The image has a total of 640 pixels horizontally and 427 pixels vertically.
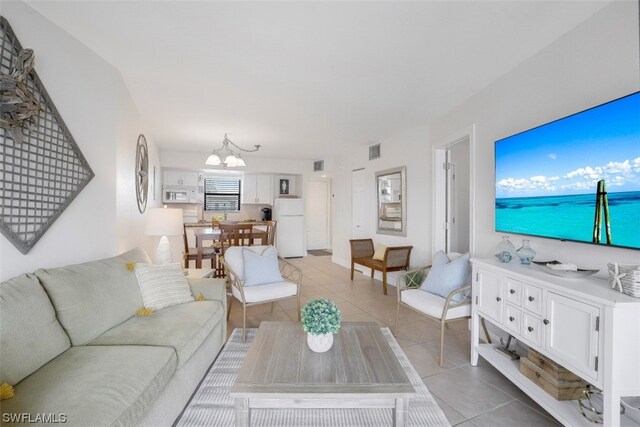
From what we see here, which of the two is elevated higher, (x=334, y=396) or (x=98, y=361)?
(x=98, y=361)

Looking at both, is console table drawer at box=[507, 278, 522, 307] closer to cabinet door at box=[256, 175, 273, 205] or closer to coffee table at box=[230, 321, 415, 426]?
coffee table at box=[230, 321, 415, 426]

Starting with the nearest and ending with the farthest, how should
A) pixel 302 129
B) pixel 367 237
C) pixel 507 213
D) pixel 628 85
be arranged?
pixel 628 85, pixel 507 213, pixel 302 129, pixel 367 237

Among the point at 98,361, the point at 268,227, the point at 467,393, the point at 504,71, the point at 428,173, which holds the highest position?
the point at 504,71

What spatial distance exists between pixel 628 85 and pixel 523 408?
210 centimetres

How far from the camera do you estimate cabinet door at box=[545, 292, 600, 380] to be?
132 cm

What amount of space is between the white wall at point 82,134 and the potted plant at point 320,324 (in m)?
1.81

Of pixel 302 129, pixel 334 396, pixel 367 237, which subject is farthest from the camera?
pixel 367 237

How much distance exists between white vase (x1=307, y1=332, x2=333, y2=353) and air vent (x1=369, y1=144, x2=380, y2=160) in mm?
4086

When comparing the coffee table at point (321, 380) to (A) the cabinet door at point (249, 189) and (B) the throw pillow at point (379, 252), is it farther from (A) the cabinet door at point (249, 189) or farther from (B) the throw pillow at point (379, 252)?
(A) the cabinet door at point (249, 189)

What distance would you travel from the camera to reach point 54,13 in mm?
1848

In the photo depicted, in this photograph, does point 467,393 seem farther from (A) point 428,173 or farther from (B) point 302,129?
(B) point 302,129

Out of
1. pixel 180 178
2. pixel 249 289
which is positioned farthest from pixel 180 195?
pixel 249 289

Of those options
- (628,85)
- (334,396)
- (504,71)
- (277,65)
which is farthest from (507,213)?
(277,65)

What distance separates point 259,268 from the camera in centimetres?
307
